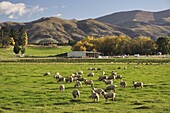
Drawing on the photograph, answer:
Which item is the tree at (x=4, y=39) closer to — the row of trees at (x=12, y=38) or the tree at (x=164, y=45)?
the row of trees at (x=12, y=38)

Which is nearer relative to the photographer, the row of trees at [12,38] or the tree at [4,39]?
the tree at [4,39]

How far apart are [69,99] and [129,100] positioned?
517 centimetres

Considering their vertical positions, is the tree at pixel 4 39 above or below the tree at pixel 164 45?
above

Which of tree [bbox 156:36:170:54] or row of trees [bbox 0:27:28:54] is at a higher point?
row of trees [bbox 0:27:28:54]

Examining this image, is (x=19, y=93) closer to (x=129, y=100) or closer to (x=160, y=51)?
(x=129, y=100)

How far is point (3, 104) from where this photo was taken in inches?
998

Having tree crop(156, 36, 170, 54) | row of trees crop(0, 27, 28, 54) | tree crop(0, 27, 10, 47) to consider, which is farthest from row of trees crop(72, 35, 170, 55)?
tree crop(0, 27, 10, 47)

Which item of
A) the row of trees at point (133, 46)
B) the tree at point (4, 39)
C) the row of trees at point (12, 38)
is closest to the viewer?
the row of trees at point (133, 46)

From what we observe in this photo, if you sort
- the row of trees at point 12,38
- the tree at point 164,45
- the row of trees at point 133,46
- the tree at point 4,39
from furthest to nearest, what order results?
the row of trees at point 12,38 → the tree at point 4,39 → the row of trees at point 133,46 → the tree at point 164,45

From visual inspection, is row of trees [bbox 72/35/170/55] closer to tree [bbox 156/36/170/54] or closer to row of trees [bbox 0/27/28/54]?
tree [bbox 156/36/170/54]

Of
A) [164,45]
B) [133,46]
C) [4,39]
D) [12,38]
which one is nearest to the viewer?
[164,45]

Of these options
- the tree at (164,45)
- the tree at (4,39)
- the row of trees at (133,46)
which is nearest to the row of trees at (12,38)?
the tree at (4,39)

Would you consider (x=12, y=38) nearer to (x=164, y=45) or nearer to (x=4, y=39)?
(x=4, y=39)

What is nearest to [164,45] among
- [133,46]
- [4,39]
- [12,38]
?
[133,46]
